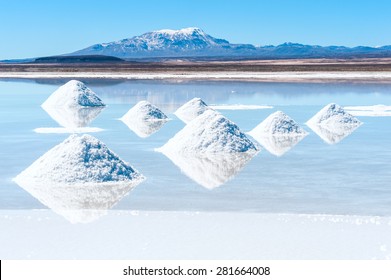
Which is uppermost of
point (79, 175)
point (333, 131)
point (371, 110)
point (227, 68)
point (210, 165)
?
point (79, 175)

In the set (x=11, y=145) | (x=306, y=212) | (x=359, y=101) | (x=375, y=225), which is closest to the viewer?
(x=375, y=225)

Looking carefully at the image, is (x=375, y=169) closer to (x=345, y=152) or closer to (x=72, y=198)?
(x=345, y=152)

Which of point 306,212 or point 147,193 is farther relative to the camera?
point 147,193

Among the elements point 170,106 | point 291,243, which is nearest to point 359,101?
point 170,106

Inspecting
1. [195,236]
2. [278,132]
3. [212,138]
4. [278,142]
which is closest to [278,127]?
[278,132]

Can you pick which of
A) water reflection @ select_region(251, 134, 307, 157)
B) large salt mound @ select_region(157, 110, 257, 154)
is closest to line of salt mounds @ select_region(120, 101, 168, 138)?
water reflection @ select_region(251, 134, 307, 157)

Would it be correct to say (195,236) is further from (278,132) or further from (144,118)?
(144,118)

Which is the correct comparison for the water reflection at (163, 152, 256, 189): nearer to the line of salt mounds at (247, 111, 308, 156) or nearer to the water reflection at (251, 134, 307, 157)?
the water reflection at (251, 134, 307, 157)
